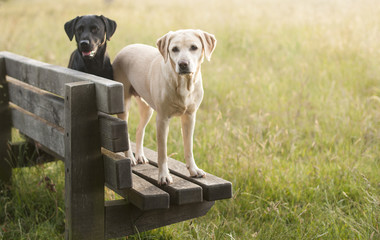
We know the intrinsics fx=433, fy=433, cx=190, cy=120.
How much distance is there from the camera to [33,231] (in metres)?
3.32

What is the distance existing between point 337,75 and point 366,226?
4.10 meters

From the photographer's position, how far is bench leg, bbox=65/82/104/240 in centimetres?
254

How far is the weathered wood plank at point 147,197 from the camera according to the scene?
250cm

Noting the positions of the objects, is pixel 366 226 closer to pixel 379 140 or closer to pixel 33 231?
pixel 379 140

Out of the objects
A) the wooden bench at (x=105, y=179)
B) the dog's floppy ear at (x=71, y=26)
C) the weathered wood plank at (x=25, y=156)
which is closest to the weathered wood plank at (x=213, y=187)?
the wooden bench at (x=105, y=179)

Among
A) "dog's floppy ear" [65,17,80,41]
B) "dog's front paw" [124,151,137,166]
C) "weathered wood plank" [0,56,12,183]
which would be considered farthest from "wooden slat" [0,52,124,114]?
"dog's front paw" [124,151,137,166]

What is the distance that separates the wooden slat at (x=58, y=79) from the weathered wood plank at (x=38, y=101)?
8 cm

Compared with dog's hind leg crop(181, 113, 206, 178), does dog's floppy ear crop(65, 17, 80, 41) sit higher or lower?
higher

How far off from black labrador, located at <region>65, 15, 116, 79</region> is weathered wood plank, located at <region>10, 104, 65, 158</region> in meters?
0.50

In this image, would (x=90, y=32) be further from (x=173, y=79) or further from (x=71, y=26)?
(x=173, y=79)

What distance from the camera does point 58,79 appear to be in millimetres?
2982

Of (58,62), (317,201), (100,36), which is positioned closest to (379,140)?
(317,201)

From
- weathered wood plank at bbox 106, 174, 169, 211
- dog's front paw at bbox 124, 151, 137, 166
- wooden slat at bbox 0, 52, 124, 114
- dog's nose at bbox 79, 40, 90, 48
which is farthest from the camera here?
dog's front paw at bbox 124, 151, 137, 166

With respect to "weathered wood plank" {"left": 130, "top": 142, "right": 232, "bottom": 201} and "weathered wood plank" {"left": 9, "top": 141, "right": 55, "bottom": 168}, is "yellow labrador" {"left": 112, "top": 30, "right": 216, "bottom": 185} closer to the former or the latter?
"weathered wood plank" {"left": 130, "top": 142, "right": 232, "bottom": 201}
